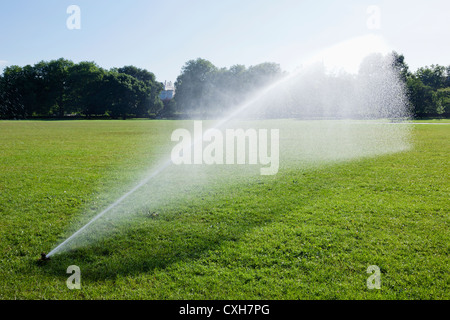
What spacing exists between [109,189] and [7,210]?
2248 millimetres

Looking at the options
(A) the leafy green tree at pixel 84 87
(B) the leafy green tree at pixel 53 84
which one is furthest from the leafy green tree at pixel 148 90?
(B) the leafy green tree at pixel 53 84

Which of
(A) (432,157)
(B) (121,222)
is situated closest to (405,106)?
(A) (432,157)

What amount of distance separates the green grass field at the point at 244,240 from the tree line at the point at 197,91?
48749 mm

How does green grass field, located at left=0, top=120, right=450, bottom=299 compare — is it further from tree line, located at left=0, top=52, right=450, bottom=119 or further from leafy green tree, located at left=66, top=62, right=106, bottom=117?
leafy green tree, located at left=66, top=62, right=106, bottom=117

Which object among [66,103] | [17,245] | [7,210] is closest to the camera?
[17,245]

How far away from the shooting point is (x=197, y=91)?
95812 mm

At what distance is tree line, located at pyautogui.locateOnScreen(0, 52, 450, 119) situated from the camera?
6181 centimetres

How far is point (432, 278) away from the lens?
141 inches

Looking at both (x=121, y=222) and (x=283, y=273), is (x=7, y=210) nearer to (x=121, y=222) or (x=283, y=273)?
(x=121, y=222)

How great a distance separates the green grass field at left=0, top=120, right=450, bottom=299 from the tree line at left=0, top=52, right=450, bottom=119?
48749 mm

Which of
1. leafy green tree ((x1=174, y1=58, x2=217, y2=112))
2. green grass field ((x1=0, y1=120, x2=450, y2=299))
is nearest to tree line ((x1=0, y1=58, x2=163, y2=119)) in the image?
leafy green tree ((x1=174, y1=58, x2=217, y2=112))

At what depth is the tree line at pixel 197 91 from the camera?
61812 mm

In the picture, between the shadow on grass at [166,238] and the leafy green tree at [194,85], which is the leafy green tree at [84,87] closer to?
the leafy green tree at [194,85]

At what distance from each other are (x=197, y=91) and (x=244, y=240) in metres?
94.7
